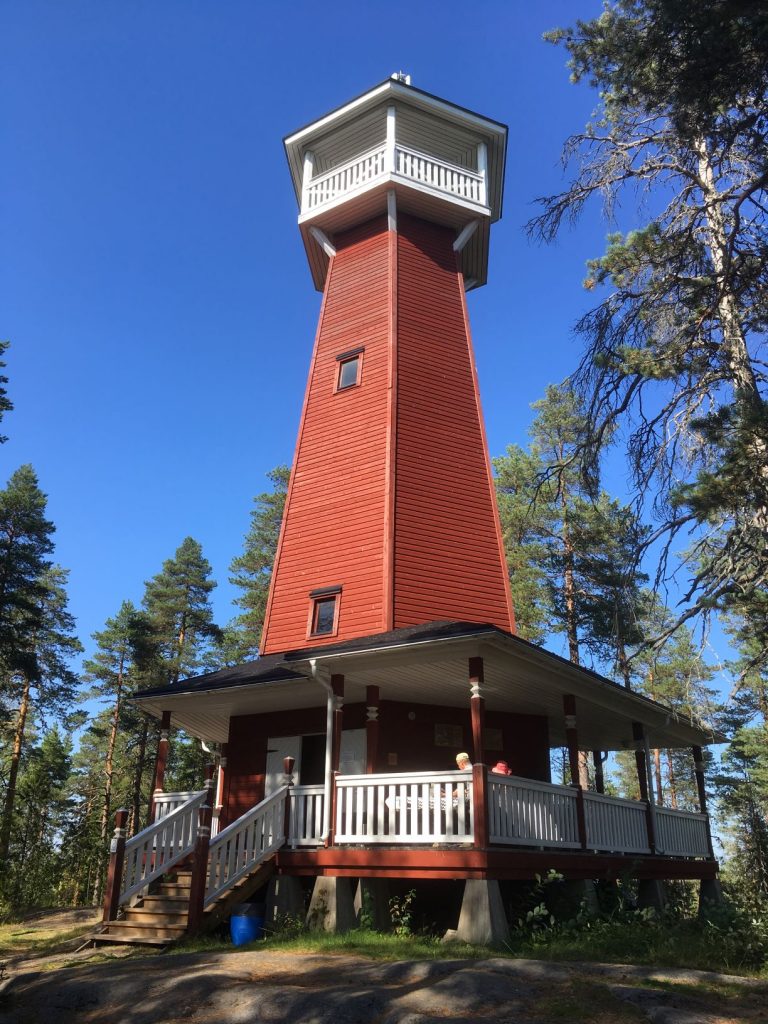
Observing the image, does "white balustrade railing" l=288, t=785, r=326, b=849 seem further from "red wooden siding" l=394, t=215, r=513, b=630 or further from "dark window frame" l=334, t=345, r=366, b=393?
"dark window frame" l=334, t=345, r=366, b=393

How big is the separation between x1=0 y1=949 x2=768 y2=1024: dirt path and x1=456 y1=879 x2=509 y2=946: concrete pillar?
1.82m

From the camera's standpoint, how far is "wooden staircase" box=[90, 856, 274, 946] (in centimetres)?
909

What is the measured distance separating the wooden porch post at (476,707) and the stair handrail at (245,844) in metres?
2.79

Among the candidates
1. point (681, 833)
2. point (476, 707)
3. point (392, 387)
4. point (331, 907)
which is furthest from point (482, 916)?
point (392, 387)

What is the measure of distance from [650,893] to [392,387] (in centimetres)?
943

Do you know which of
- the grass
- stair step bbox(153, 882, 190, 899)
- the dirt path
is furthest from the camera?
stair step bbox(153, 882, 190, 899)

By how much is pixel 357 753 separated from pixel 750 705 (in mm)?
28945

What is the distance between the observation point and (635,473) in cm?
933

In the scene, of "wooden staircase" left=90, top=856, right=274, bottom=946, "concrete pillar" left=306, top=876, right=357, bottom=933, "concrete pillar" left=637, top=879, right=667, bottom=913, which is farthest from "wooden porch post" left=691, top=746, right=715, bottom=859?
"wooden staircase" left=90, top=856, right=274, bottom=946

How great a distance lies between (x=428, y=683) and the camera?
440 inches

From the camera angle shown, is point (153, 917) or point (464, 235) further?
point (464, 235)

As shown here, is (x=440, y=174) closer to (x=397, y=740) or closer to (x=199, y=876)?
(x=397, y=740)

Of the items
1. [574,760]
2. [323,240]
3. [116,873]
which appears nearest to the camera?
[116,873]

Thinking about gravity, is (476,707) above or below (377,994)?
above
